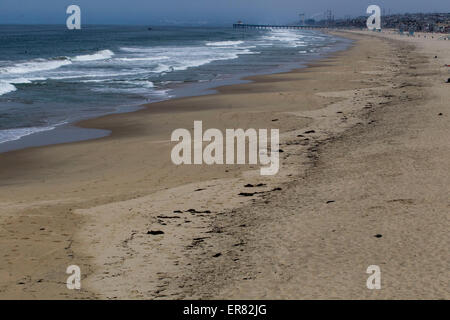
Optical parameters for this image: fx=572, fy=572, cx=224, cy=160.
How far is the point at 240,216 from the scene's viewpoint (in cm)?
954

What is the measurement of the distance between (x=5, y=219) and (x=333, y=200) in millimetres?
5590

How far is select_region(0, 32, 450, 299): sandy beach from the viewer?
276 inches

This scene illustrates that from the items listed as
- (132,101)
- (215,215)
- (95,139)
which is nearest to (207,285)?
(215,215)

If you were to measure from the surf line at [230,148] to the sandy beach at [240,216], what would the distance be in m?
0.32

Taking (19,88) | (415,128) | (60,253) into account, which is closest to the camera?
(60,253)

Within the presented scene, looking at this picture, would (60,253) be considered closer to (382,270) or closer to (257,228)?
(257,228)

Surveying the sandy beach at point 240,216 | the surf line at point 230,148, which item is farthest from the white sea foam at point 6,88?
the surf line at point 230,148

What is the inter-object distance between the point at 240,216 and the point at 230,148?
17.3 ft

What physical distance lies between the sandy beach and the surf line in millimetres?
316

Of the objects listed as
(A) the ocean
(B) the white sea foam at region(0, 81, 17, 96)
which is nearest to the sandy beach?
(A) the ocean

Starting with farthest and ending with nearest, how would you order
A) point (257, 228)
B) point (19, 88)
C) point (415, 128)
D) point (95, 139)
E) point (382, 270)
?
1. point (19, 88)
2. point (95, 139)
3. point (415, 128)
4. point (257, 228)
5. point (382, 270)

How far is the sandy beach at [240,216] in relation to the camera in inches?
276

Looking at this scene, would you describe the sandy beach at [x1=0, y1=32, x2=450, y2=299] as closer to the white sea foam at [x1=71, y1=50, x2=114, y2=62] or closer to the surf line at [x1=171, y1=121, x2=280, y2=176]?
the surf line at [x1=171, y1=121, x2=280, y2=176]

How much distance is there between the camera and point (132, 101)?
2464 centimetres
